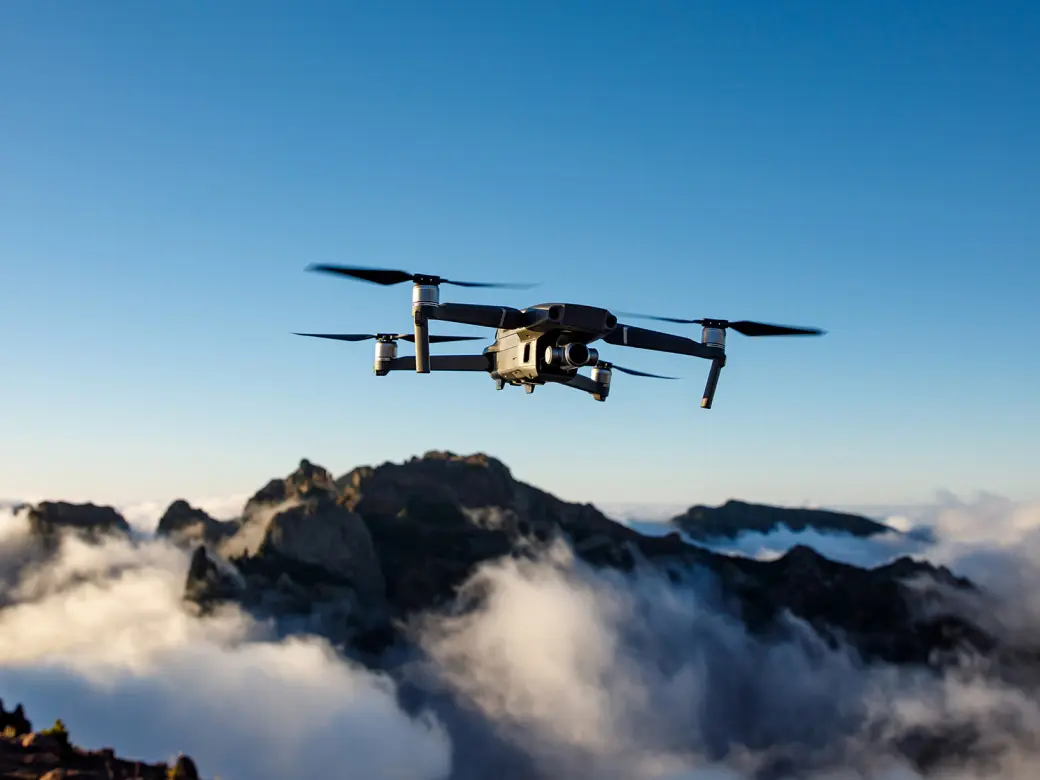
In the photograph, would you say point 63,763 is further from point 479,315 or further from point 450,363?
point 479,315

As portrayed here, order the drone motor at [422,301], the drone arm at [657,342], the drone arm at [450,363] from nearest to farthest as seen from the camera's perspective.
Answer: the drone motor at [422,301]
the drone arm at [657,342]
the drone arm at [450,363]

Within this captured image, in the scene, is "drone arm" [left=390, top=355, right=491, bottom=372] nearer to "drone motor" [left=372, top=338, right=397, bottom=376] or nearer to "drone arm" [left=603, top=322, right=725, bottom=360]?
"drone motor" [left=372, top=338, right=397, bottom=376]

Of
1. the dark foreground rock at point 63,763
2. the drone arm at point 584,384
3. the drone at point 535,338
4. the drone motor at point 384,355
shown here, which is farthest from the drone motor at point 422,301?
the dark foreground rock at point 63,763

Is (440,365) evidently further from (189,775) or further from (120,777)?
(189,775)

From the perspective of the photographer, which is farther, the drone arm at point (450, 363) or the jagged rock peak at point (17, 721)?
the jagged rock peak at point (17, 721)

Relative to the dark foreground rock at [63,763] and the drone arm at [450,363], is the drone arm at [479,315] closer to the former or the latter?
the drone arm at [450,363]

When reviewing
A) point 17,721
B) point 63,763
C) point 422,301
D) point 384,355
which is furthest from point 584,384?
point 17,721

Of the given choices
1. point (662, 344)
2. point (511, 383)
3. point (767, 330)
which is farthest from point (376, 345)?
point (767, 330)
